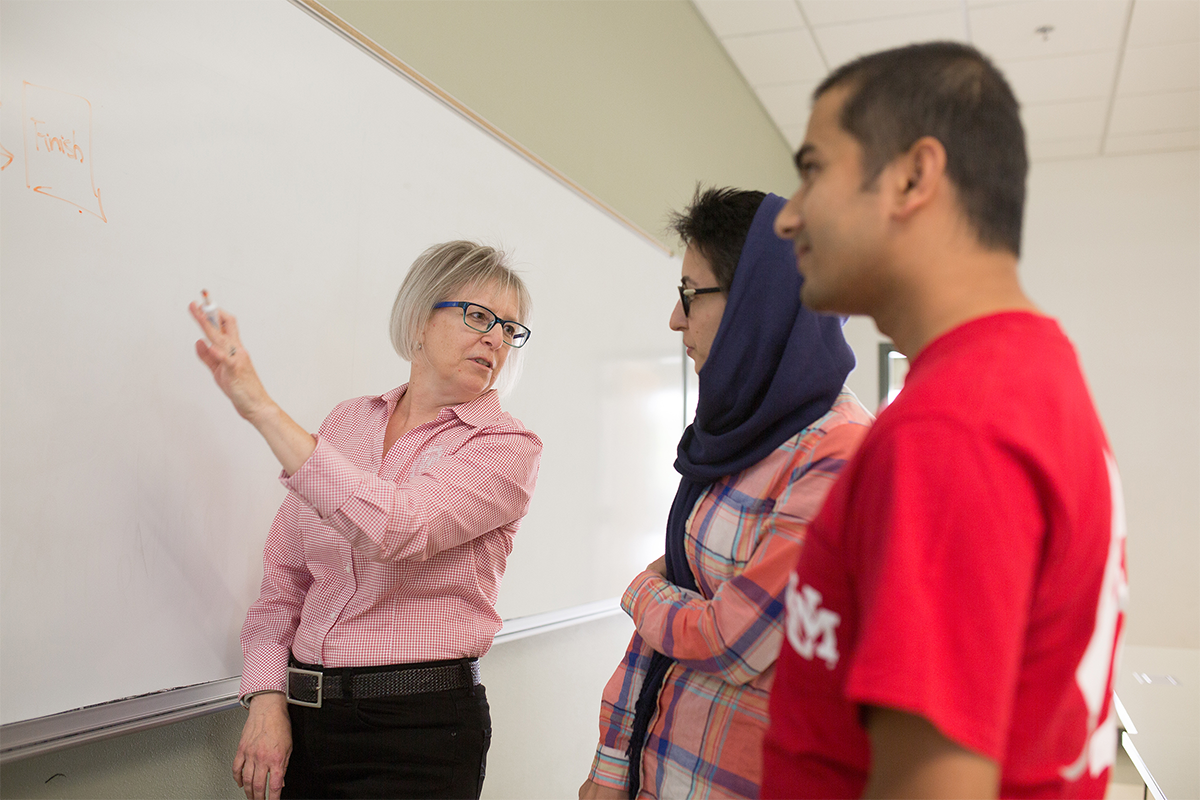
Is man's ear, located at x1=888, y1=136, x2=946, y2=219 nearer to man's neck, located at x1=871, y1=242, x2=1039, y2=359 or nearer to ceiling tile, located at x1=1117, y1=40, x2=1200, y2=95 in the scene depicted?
man's neck, located at x1=871, y1=242, x2=1039, y2=359

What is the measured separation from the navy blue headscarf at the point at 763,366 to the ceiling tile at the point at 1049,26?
117 inches

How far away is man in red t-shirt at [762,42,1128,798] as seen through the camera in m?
0.53

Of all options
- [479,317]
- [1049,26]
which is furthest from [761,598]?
[1049,26]

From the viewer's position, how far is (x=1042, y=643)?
57cm

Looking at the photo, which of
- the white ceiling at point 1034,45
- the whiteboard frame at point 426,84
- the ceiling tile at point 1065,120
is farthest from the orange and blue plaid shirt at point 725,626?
the ceiling tile at point 1065,120

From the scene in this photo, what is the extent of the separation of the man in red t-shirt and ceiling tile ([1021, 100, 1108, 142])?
4587mm

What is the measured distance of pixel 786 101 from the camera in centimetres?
459

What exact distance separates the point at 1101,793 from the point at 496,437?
93 centimetres

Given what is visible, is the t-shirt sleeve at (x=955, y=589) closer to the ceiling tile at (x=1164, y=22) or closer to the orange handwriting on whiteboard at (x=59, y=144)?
the orange handwriting on whiteboard at (x=59, y=144)

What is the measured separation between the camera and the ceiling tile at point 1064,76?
4031 mm

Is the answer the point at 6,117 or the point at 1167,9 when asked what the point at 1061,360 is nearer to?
the point at 6,117

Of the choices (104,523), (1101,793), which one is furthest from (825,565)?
(104,523)

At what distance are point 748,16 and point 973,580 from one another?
144 inches

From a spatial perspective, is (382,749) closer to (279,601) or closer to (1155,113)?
(279,601)
